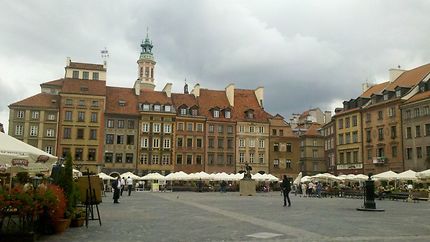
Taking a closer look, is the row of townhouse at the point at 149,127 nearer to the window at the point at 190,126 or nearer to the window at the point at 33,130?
the window at the point at 33,130

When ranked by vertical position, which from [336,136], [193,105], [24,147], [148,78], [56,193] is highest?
[148,78]

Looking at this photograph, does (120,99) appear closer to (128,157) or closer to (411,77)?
(128,157)

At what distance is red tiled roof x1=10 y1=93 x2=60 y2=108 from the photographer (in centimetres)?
6352

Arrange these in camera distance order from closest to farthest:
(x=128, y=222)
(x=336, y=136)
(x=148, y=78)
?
(x=128, y=222), (x=336, y=136), (x=148, y=78)

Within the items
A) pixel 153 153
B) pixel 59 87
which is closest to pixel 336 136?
pixel 153 153

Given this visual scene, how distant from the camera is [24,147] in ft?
41.9

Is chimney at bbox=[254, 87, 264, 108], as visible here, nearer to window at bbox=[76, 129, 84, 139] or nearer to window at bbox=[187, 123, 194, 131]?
window at bbox=[187, 123, 194, 131]

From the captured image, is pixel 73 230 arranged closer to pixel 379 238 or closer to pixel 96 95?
pixel 379 238

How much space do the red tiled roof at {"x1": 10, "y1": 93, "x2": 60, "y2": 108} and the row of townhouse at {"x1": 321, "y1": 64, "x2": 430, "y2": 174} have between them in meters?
41.4

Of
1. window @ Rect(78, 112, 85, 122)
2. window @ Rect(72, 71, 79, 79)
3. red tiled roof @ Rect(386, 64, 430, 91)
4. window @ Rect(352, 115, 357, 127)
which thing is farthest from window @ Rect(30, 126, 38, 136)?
red tiled roof @ Rect(386, 64, 430, 91)

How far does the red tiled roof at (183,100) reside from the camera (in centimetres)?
7206

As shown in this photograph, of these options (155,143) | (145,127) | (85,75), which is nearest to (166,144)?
(155,143)

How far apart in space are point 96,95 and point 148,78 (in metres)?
55.1

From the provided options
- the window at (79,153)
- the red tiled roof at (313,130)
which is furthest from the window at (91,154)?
the red tiled roof at (313,130)
